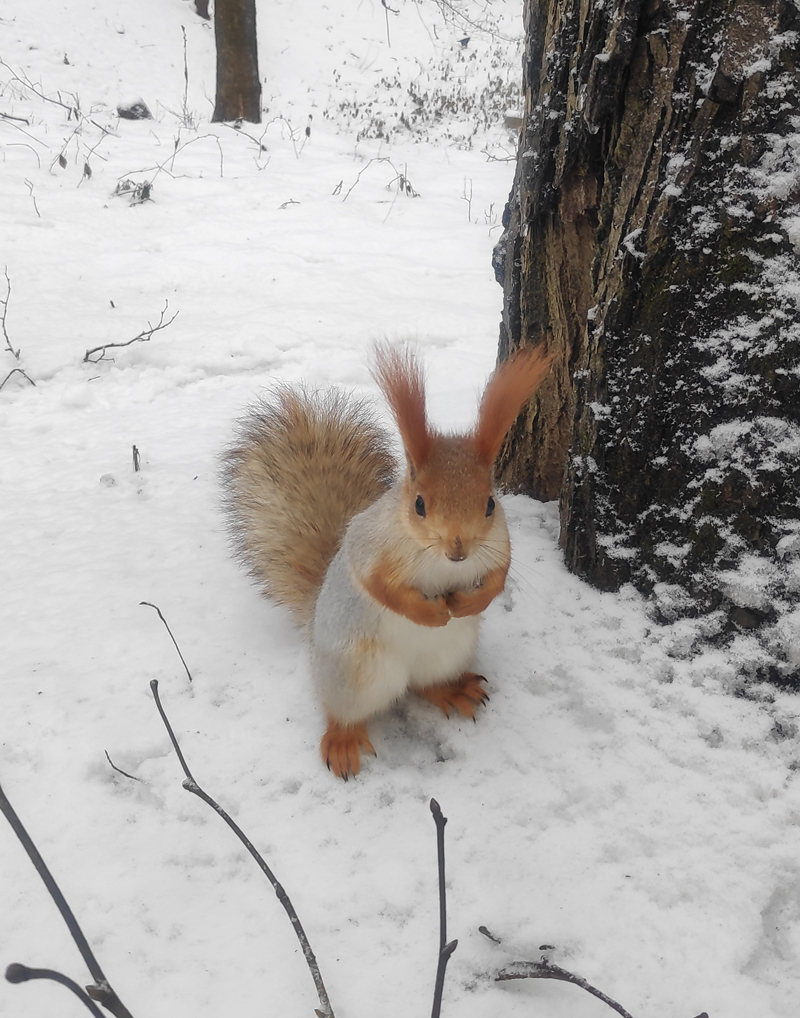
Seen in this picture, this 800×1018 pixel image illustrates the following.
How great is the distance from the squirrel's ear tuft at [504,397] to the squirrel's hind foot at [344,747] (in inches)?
24.1

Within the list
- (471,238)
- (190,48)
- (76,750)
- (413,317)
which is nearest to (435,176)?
(471,238)

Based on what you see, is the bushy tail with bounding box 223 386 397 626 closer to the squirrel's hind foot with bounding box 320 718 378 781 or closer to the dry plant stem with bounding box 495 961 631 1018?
the squirrel's hind foot with bounding box 320 718 378 781

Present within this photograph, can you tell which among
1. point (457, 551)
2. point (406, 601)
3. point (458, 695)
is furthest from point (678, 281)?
point (458, 695)

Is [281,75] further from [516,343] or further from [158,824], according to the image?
[158,824]

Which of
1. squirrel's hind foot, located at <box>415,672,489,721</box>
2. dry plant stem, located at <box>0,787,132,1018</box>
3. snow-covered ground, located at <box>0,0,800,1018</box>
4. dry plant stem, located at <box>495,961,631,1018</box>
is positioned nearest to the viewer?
dry plant stem, located at <box>0,787,132,1018</box>

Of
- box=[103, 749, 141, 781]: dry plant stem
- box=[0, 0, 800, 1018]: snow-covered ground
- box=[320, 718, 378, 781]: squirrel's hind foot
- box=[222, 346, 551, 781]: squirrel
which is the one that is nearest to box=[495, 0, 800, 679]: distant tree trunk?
box=[0, 0, 800, 1018]: snow-covered ground

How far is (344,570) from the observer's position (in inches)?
60.0

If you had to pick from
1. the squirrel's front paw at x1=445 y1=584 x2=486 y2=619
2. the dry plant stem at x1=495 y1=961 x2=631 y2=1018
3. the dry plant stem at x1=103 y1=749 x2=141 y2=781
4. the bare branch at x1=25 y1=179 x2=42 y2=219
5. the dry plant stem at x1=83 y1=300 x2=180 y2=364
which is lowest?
the dry plant stem at x1=103 y1=749 x2=141 y2=781

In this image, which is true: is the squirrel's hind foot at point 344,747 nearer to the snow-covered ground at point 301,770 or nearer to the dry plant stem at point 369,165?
Answer: the snow-covered ground at point 301,770

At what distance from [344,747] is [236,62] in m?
7.73

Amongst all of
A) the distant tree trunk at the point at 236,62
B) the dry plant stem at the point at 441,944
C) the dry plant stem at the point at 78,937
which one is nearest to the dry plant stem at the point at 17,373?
the dry plant stem at the point at 78,937

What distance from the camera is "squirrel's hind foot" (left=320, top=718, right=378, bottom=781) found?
142 cm

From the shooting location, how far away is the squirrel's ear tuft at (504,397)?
1.25m

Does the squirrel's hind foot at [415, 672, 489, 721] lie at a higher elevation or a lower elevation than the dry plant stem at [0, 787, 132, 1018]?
lower
